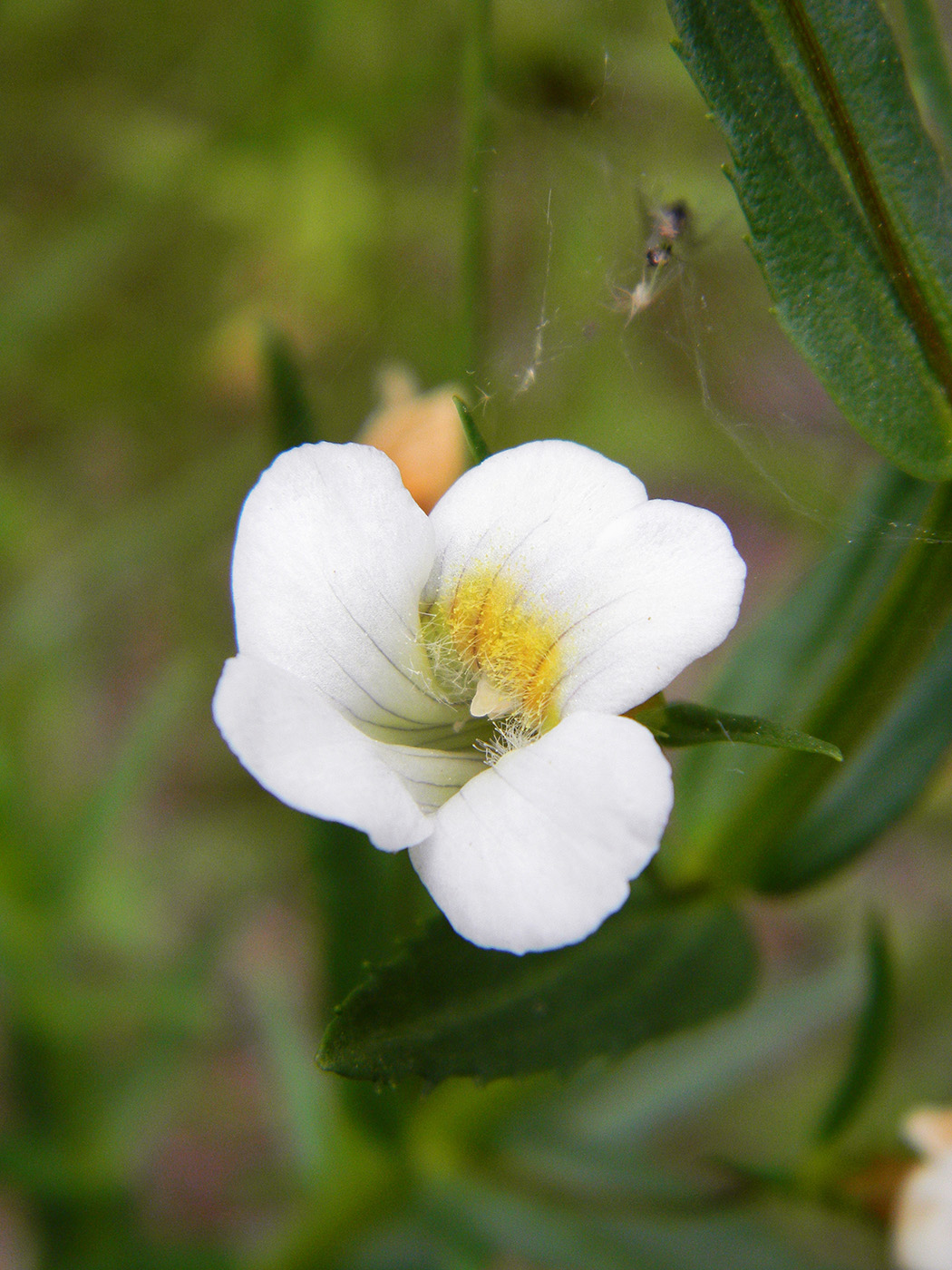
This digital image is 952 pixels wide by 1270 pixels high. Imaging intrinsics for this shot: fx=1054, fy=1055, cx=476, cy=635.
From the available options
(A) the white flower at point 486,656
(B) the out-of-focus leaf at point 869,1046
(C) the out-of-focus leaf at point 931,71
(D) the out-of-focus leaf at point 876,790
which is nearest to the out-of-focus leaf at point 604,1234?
(B) the out-of-focus leaf at point 869,1046

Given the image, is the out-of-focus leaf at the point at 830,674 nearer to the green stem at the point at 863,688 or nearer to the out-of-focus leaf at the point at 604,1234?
the green stem at the point at 863,688

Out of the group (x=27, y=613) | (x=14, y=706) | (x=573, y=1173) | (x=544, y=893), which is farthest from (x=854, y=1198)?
(x=27, y=613)

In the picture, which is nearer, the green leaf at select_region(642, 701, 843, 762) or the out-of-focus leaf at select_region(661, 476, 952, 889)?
the green leaf at select_region(642, 701, 843, 762)

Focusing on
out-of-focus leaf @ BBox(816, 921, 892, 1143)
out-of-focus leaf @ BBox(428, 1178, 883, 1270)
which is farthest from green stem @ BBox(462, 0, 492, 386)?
out-of-focus leaf @ BBox(428, 1178, 883, 1270)

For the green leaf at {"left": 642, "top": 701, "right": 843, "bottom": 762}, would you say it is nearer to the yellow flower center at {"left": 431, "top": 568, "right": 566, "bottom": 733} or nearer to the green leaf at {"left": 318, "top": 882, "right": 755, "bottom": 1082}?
the yellow flower center at {"left": 431, "top": 568, "right": 566, "bottom": 733}

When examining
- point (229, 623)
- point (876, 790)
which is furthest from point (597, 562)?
point (229, 623)
